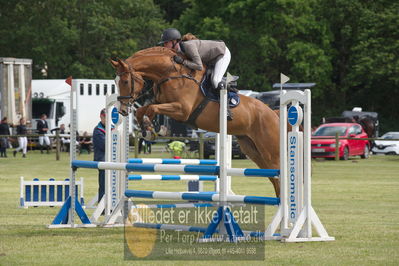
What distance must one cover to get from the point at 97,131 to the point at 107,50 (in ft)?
129

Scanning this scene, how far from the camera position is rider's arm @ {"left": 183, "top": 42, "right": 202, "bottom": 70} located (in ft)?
36.2

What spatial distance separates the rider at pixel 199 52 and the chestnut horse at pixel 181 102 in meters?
0.13

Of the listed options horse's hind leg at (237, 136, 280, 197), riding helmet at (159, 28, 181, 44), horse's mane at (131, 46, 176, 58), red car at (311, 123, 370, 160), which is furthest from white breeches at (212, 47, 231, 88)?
red car at (311, 123, 370, 160)

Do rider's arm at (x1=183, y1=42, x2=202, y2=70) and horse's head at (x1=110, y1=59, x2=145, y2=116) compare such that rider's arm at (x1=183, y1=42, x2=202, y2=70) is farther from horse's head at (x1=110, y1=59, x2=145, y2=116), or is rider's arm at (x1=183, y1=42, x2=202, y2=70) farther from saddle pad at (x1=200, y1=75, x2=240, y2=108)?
horse's head at (x1=110, y1=59, x2=145, y2=116)

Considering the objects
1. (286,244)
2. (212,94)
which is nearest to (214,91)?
(212,94)

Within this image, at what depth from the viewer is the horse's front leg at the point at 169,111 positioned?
418 inches

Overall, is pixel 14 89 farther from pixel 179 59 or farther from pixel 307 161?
pixel 307 161

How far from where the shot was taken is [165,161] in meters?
11.7

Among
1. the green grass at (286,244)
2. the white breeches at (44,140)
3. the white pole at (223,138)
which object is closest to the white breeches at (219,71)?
the white pole at (223,138)

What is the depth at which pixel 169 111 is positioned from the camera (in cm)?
1080

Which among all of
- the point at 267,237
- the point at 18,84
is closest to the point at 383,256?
the point at 267,237

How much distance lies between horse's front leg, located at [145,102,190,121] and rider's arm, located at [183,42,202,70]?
1.83 feet

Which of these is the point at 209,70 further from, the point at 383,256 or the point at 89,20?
the point at 89,20

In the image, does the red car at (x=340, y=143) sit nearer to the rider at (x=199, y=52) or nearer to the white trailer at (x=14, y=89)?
the white trailer at (x=14, y=89)
